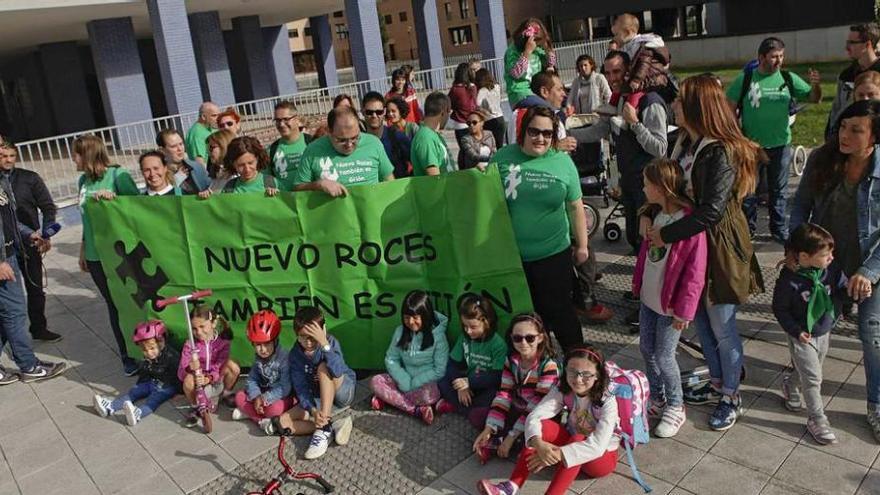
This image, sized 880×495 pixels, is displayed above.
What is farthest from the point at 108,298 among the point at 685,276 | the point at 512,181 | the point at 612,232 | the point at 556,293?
the point at 612,232

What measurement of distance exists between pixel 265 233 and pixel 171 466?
177 cm

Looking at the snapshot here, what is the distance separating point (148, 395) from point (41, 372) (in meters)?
1.39

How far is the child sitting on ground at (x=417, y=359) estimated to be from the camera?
187 inches

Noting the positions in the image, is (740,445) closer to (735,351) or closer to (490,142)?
(735,351)

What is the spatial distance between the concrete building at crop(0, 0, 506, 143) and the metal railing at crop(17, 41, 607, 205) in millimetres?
404

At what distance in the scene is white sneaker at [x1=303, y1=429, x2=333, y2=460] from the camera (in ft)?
14.6

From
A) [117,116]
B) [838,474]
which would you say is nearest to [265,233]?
[838,474]

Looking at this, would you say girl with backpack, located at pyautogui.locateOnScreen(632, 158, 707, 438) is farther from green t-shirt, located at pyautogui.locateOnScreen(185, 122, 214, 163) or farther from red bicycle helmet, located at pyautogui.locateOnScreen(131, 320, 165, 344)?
green t-shirt, located at pyautogui.locateOnScreen(185, 122, 214, 163)

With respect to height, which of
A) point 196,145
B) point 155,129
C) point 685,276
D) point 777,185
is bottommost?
point 777,185

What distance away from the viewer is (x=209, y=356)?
5324 millimetres

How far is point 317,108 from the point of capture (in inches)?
733

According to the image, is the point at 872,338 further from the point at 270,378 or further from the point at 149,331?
the point at 149,331

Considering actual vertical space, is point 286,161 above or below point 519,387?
above

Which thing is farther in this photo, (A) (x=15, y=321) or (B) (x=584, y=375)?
(A) (x=15, y=321)
